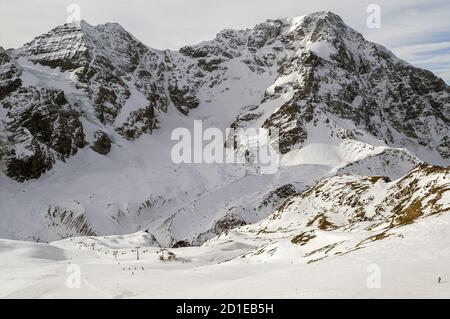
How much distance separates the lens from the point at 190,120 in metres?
144

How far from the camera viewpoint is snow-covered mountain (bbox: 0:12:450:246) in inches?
3386

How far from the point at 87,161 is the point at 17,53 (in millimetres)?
54617

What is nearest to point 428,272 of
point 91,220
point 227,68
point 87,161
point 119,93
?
point 91,220

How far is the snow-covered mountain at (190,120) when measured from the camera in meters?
86.0
